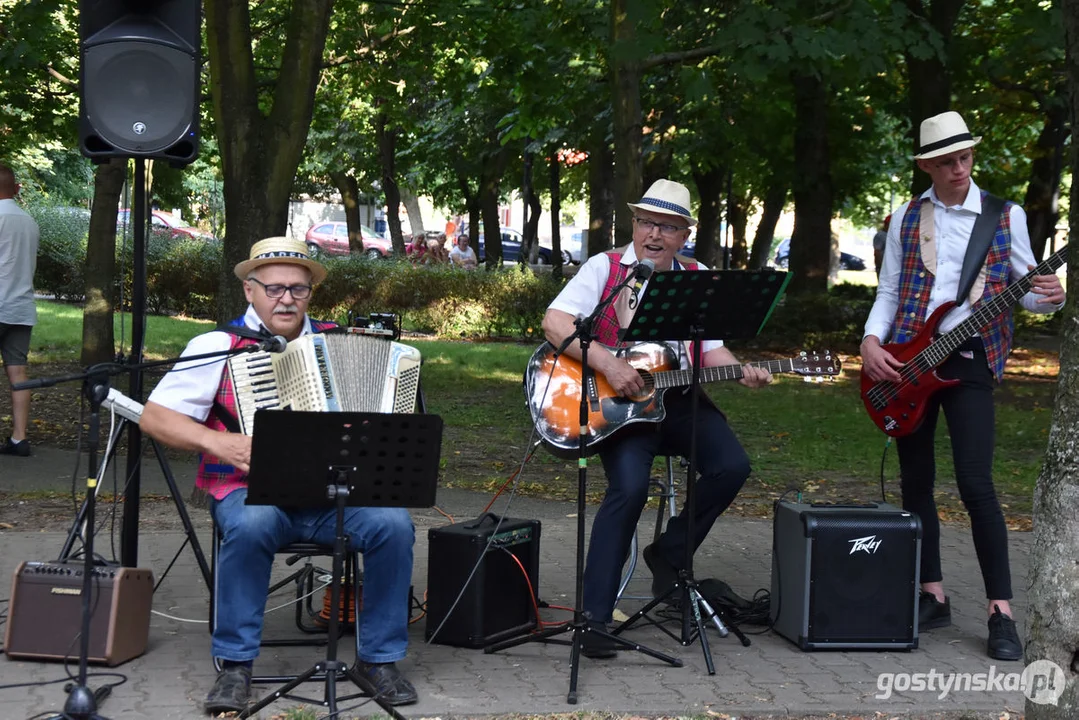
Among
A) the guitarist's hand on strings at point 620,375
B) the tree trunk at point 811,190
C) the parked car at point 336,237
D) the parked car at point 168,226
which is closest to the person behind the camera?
the guitarist's hand on strings at point 620,375

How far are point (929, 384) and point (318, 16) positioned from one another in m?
6.12

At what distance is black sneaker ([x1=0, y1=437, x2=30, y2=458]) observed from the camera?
9758 mm

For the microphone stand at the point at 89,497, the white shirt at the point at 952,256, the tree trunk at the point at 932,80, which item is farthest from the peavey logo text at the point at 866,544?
the tree trunk at the point at 932,80

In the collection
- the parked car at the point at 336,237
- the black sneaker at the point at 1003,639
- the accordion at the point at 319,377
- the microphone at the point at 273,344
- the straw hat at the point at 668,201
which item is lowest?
the black sneaker at the point at 1003,639

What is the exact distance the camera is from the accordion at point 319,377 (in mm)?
4824

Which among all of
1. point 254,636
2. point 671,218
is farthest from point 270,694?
point 671,218

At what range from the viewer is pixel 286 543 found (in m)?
5.12

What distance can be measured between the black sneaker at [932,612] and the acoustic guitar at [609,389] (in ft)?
3.96

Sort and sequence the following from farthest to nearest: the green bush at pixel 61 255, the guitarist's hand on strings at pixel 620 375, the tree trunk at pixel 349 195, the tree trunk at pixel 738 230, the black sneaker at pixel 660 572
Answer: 1. the tree trunk at pixel 349 195
2. the tree trunk at pixel 738 230
3. the green bush at pixel 61 255
4. the black sneaker at pixel 660 572
5. the guitarist's hand on strings at pixel 620 375

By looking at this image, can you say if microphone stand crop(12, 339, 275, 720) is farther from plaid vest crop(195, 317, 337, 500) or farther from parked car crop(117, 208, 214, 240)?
parked car crop(117, 208, 214, 240)

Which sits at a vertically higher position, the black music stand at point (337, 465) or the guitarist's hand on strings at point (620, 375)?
the guitarist's hand on strings at point (620, 375)

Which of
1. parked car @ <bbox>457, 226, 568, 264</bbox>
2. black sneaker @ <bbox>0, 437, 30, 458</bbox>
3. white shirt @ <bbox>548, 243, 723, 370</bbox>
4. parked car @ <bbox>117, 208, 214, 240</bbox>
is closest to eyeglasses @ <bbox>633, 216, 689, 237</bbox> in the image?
white shirt @ <bbox>548, 243, 723, 370</bbox>

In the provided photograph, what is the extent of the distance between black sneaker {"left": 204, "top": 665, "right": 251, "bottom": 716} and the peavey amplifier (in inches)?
22.9

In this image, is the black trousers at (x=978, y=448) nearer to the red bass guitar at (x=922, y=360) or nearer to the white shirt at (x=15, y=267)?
the red bass guitar at (x=922, y=360)
